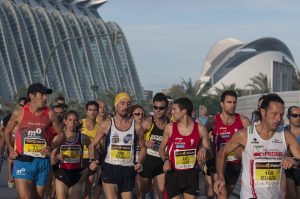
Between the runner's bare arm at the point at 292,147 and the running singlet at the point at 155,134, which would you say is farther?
the running singlet at the point at 155,134

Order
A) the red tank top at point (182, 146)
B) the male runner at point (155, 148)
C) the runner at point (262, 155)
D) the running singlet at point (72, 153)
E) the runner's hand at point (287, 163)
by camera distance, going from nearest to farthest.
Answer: the runner's hand at point (287, 163), the runner at point (262, 155), the red tank top at point (182, 146), the running singlet at point (72, 153), the male runner at point (155, 148)

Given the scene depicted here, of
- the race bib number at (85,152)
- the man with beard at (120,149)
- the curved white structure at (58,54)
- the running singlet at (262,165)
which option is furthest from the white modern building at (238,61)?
the running singlet at (262,165)

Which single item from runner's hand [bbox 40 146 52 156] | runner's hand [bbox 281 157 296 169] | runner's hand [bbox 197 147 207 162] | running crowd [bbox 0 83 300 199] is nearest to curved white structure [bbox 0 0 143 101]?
running crowd [bbox 0 83 300 199]

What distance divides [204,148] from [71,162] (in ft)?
8.75

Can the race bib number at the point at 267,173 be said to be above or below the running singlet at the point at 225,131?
below

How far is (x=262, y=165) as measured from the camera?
7.34 meters

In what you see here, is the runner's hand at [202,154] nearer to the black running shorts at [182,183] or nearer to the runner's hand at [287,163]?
the black running shorts at [182,183]

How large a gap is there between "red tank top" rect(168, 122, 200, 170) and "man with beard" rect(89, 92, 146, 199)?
46cm

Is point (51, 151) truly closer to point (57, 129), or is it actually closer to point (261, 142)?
point (57, 129)

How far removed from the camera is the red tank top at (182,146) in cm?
986

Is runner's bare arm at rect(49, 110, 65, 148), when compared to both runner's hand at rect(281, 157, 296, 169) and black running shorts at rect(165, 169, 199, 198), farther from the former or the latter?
runner's hand at rect(281, 157, 296, 169)

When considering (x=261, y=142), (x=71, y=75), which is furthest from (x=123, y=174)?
(x=71, y=75)

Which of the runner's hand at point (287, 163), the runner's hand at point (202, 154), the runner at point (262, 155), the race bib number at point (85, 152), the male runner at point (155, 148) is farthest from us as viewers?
the race bib number at point (85, 152)

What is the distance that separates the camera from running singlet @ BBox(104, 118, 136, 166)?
10130mm
